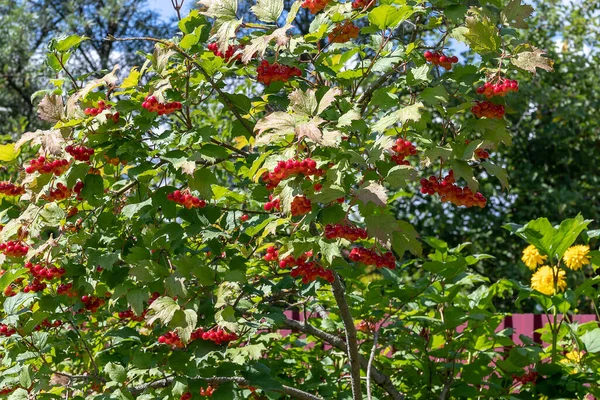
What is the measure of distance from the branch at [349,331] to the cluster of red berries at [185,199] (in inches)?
18.7

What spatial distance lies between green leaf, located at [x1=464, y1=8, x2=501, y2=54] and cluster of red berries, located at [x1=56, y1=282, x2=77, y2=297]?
56.9 inches

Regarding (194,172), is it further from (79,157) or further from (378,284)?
(378,284)

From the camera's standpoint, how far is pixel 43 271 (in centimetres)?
248

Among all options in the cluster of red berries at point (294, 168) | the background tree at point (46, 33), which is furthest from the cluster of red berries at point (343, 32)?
the background tree at point (46, 33)

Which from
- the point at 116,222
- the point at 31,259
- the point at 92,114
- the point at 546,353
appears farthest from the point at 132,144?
the point at 546,353

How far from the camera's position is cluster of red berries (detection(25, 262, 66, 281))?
2480 mm

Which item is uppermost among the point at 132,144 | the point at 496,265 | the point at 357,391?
the point at 132,144

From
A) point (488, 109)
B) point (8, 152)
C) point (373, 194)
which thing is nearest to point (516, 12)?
point (488, 109)

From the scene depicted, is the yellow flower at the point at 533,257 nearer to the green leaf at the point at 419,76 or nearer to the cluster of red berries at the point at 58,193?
the green leaf at the point at 419,76

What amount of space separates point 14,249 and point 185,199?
608mm

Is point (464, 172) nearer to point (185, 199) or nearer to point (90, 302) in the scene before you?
point (185, 199)

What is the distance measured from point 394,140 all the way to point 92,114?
89 cm

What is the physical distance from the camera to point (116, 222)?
268cm

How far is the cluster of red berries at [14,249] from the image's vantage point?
2504 millimetres
